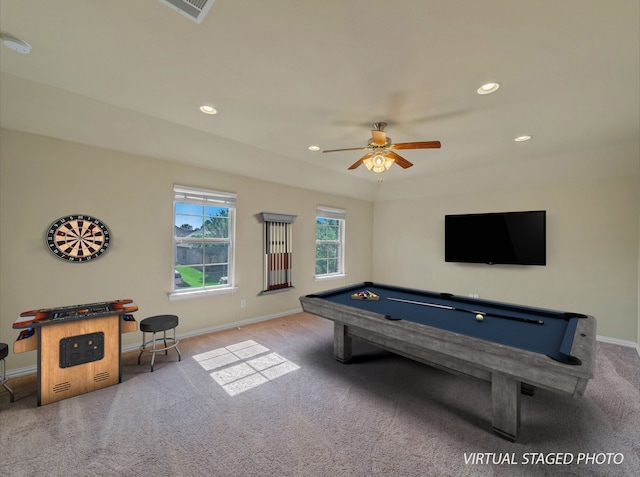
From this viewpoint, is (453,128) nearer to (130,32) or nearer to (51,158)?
(130,32)

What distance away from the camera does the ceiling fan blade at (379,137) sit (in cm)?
258

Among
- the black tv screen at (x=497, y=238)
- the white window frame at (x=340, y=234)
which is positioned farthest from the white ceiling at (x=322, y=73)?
the white window frame at (x=340, y=234)

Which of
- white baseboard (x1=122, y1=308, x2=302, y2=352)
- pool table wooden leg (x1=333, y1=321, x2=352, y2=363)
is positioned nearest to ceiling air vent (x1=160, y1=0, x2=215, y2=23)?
pool table wooden leg (x1=333, y1=321, x2=352, y2=363)

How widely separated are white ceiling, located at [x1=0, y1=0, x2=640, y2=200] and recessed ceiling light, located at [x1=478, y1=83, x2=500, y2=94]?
0.19ft

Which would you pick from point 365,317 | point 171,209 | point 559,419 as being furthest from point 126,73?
point 559,419

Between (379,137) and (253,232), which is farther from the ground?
(379,137)

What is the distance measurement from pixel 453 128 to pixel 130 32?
3.01m

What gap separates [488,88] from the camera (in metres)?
2.19

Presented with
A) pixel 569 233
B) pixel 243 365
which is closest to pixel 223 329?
pixel 243 365

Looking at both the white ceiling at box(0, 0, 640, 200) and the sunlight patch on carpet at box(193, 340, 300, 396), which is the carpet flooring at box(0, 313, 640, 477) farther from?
the white ceiling at box(0, 0, 640, 200)

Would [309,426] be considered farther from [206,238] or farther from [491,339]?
[206,238]

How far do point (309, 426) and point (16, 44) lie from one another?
3.33 m

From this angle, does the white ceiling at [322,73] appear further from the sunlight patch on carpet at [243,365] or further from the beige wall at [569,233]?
the sunlight patch on carpet at [243,365]

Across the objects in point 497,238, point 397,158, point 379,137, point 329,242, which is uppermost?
point 379,137
